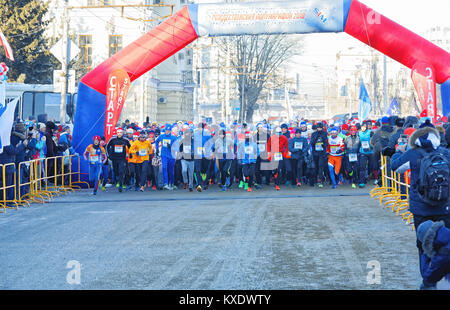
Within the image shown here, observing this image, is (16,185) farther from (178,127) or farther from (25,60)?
(25,60)

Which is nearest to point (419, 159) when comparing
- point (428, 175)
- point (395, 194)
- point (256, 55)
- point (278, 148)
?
point (428, 175)

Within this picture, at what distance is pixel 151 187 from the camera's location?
21.3 meters

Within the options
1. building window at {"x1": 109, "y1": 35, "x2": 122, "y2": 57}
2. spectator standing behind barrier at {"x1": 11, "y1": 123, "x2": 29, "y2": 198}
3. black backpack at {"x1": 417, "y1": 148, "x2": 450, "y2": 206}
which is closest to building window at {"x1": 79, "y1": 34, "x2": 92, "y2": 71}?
building window at {"x1": 109, "y1": 35, "x2": 122, "y2": 57}

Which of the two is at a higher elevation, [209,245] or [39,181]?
[39,181]

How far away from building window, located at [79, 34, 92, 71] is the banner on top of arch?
2783 centimetres

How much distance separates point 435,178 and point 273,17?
13.5 metres

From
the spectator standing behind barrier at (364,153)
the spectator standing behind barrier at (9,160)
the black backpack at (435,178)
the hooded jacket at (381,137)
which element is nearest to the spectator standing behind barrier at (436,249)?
the black backpack at (435,178)

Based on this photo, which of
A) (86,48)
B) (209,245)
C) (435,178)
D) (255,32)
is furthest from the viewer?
(86,48)

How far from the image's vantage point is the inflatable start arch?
1928cm

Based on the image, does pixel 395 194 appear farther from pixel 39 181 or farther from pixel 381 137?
pixel 39 181

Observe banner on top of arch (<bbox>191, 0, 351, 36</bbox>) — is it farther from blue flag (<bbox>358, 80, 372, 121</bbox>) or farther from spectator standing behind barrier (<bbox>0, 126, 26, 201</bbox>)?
spectator standing behind barrier (<bbox>0, 126, 26, 201</bbox>)

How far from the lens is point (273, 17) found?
19.8 m
